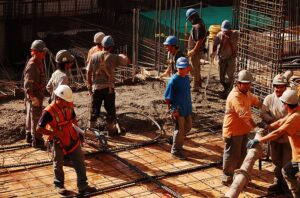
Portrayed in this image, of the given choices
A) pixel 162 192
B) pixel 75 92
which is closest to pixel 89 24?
pixel 75 92

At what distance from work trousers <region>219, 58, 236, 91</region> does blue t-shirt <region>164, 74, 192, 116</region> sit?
12.4 ft

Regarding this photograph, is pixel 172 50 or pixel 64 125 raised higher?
pixel 172 50

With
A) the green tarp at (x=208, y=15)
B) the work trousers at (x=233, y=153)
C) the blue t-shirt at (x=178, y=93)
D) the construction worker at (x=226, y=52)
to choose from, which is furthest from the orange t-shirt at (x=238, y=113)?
the green tarp at (x=208, y=15)

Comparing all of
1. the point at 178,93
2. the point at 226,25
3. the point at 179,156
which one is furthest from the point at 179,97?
the point at 226,25

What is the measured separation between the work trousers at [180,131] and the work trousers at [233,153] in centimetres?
124

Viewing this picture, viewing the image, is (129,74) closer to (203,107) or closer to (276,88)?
(203,107)

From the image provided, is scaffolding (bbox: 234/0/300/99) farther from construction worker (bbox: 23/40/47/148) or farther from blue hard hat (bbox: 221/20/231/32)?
construction worker (bbox: 23/40/47/148)

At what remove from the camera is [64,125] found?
872 centimetres

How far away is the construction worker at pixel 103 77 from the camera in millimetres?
10969

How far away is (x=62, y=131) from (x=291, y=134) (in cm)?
322

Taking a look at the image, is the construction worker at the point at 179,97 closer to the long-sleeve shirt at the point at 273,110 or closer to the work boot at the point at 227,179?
the work boot at the point at 227,179

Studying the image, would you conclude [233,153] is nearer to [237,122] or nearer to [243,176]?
[237,122]

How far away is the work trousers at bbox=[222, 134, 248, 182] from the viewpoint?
9.18m

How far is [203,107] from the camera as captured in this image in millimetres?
13141
